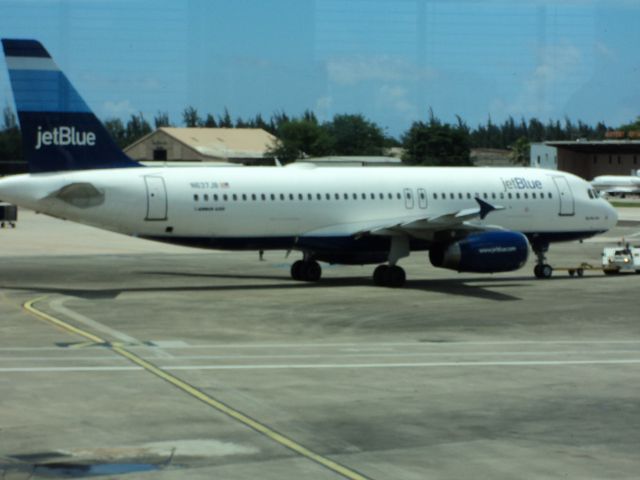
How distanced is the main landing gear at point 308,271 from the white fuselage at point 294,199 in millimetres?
1379

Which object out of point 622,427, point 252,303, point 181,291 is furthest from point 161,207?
point 622,427

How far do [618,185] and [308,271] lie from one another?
9572 centimetres

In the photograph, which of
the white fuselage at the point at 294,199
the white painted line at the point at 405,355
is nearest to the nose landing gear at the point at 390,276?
the white fuselage at the point at 294,199

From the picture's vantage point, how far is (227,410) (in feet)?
49.4

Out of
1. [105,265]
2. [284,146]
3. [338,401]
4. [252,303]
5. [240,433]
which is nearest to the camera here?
[240,433]

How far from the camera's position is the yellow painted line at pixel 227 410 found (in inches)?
472

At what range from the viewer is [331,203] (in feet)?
114

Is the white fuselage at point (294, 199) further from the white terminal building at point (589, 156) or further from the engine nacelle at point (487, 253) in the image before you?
the white terminal building at point (589, 156)

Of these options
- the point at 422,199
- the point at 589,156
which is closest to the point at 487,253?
the point at 422,199

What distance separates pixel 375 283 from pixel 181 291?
5729 mm

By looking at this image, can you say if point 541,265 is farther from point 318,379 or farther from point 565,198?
point 318,379

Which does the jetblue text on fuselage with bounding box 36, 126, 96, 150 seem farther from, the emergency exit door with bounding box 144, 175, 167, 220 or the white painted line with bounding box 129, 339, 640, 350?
the white painted line with bounding box 129, 339, 640, 350

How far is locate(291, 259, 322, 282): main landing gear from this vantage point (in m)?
35.4

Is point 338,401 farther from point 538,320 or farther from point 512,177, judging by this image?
point 512,177
